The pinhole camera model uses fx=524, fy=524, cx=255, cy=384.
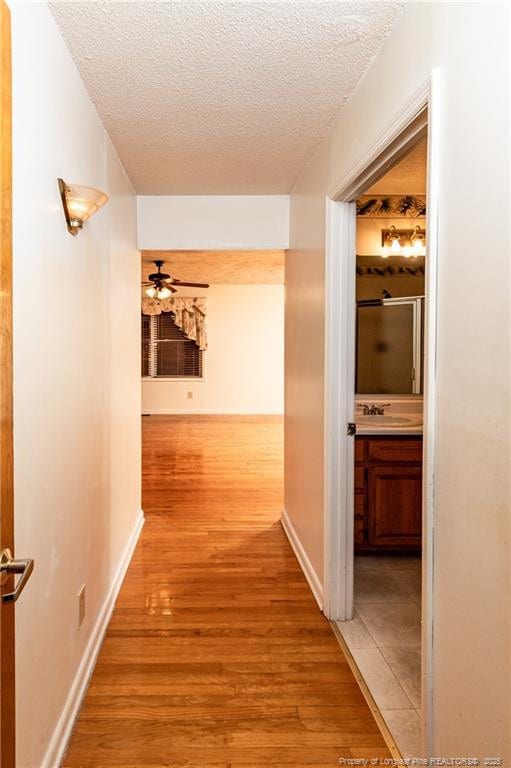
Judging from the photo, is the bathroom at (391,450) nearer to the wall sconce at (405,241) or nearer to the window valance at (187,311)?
the wall sconce at (405,241)

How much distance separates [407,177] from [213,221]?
1.37 metres

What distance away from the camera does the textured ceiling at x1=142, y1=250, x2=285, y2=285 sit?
246 inches

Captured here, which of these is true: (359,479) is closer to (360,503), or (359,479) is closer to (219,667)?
(360,503)

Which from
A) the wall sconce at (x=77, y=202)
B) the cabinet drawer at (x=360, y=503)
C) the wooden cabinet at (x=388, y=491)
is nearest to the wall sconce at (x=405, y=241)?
the wooden cabinet at (x=388, y=491)

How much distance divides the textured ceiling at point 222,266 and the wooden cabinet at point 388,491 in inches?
119

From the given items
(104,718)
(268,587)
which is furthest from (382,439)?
(104,718)

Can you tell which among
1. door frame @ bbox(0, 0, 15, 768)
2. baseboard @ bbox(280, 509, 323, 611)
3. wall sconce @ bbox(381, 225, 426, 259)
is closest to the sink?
baseboard @ bbox(280, 509, 323, 611)

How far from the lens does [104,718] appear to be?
1.89 metres

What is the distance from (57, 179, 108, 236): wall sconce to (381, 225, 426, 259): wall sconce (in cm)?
253

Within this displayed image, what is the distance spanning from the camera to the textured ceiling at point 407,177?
9.67 ft

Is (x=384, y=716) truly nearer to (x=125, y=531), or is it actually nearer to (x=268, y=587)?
(x=268, y=587)

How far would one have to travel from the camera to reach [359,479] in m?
3.23

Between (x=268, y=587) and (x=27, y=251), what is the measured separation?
7.51 feet

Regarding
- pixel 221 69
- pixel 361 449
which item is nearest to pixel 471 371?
pixel 221 69
